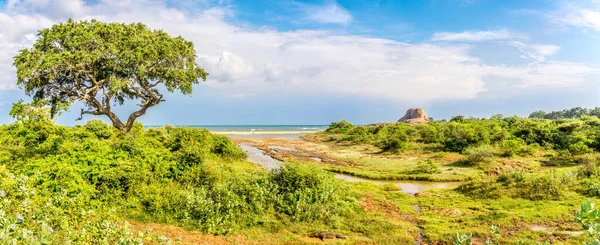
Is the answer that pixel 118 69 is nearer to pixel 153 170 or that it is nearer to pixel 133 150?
pixel 133 150

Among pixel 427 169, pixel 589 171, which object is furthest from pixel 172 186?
pixel 589 171

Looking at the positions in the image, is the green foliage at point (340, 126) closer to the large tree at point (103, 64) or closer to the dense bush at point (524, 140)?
the dense bush at point (524, 140)

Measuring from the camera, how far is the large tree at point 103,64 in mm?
17884

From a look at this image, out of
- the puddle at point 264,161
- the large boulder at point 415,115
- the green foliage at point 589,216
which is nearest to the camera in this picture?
the green foliage at point 589,216

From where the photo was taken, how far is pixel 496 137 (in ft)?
138

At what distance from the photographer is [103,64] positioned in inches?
777

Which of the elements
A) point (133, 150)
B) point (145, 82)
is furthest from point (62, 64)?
point (133, 150)

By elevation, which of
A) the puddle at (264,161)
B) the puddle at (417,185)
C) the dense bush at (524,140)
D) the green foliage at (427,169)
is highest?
the dense bush at (524,140)

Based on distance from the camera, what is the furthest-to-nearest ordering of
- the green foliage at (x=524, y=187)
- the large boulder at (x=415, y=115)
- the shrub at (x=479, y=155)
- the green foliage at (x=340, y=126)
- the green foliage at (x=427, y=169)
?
the large boulder at (x=415, y=115) → the green foliage at (x=340, y=126) → the shrub at (x=479, y=155) → the green foliage at (x=427, y=169) → the green foliage at (x=524, y=187)

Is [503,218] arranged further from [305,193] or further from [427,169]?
[427,169]

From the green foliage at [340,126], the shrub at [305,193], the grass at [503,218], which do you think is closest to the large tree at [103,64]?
the shrub at [305,193]

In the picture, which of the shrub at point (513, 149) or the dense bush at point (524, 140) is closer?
the shrub at point (513, 149)

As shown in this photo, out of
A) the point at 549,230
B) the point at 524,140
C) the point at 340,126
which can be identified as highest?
the point at 340,126

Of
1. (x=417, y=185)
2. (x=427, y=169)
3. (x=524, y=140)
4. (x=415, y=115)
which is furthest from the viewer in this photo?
(x=415, y=115)
